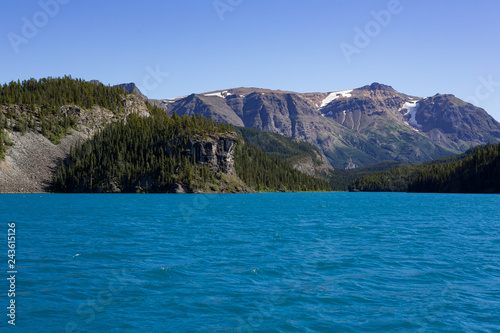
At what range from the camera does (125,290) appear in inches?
1022

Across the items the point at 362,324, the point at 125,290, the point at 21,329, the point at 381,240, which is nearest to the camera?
the point at 21,329

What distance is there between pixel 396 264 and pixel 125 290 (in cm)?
2221

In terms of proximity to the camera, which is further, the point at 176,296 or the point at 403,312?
the point at 176,296

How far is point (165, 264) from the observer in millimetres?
33750

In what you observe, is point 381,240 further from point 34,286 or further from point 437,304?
point 34,286

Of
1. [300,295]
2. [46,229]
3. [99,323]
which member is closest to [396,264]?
[300,295]

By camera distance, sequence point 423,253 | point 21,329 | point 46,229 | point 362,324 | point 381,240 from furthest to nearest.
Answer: point 46,229 < point 381,240 < point 423,253 < point 362,324 < point 21,329

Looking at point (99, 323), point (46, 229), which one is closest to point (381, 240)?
point (99, 323)

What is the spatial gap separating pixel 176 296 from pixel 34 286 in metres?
9.56

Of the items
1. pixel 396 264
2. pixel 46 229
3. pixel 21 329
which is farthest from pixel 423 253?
pixel 46 229

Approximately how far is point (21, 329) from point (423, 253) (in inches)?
1371

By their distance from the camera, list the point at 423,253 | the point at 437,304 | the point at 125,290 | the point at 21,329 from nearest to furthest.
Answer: the point at 21,329 → the point at 437,304 → the point at 125,290 → the point at 423,253

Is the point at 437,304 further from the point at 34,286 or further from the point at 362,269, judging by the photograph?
the point at 34,286

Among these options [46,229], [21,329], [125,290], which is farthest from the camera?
[46,229]
